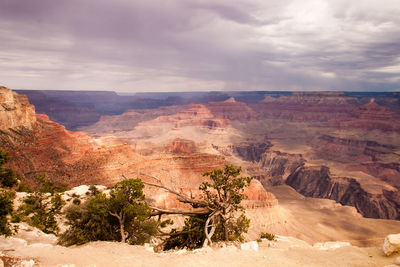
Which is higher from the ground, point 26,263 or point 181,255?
point 26,263

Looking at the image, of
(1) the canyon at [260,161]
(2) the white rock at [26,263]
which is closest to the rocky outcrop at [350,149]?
(1) the canyon at [260,161]

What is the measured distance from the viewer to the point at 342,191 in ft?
291

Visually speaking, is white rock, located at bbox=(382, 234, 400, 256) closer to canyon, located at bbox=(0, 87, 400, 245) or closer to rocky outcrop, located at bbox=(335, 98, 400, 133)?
canyon, located at bbox=(0, 87, 400, 245)

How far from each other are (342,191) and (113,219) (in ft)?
314

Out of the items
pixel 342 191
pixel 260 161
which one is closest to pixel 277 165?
pixel 260 161

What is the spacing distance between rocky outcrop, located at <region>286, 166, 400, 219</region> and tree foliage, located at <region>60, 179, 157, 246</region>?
86.6m

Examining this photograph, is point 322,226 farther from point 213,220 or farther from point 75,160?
point 75,160

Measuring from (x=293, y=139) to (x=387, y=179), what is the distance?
82412mm

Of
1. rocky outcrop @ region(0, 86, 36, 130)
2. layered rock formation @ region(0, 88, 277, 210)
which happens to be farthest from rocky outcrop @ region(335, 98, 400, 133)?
rocky outcrop @ region(0, 86, 36, 130)

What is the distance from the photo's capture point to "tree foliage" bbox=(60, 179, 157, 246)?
45.5 ft

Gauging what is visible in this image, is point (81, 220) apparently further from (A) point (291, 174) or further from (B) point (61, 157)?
(A) point (291, 174)

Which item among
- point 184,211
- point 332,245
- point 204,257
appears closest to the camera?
point 204,257

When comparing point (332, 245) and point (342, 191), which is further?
point (342, 191)

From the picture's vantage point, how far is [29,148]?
154ft
